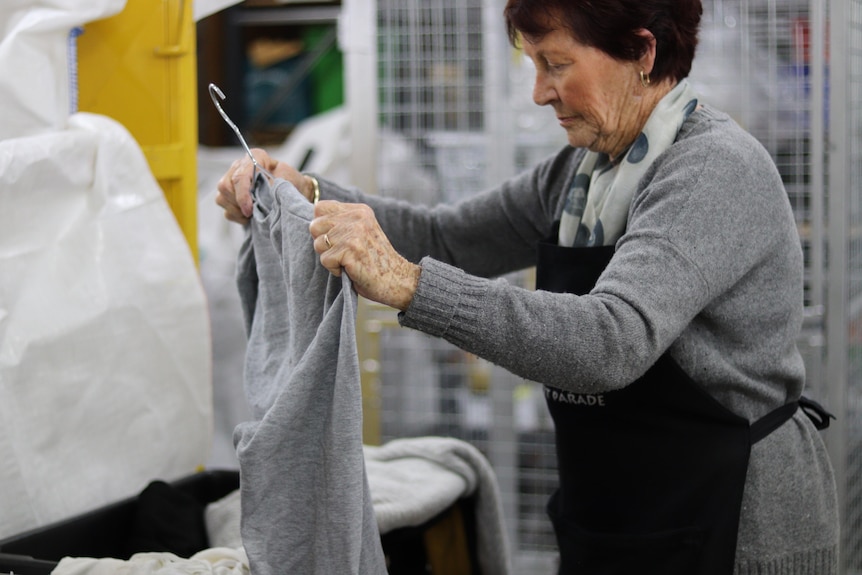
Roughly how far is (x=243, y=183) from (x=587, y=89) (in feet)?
1.72

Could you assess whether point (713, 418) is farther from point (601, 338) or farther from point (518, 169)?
point (518, 169)

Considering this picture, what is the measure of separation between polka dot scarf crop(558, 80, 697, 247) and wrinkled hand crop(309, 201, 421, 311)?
0.39 meters

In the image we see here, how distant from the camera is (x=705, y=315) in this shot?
1364 millimetres

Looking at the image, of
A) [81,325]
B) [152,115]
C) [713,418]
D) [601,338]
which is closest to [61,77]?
[152,115]

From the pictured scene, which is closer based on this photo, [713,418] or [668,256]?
[668,256]

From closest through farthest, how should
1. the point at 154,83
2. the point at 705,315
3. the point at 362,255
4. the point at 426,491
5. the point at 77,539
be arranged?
the point at 362,255, the point at 705,315, the point at 77,539, the point at 426,491, the point at 154,83

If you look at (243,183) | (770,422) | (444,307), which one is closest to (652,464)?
(770,422)

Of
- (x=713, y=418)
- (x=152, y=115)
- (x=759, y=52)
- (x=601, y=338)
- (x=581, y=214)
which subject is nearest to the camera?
(x=601, y=338)

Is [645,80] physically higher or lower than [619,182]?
higher

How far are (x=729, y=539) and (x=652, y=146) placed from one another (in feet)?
1.86

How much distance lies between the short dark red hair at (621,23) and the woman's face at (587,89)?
0.05 feet

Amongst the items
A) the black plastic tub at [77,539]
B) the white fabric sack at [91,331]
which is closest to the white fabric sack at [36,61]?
the white fabric sack at [91,331]

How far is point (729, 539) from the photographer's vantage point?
1.42 m

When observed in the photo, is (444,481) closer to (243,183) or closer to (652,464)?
(652,464)
